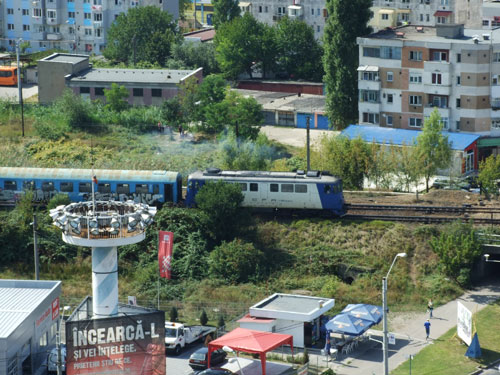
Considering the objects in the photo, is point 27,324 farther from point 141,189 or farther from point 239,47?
point 239,47

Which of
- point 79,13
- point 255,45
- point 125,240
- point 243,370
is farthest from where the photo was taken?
point 79,13

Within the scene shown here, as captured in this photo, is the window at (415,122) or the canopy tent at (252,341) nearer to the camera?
the canopy tent at (252,341)

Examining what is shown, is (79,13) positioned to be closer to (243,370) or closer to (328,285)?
(328,285)

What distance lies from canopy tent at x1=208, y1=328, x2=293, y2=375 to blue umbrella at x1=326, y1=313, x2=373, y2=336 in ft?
9.56

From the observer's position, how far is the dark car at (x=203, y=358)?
5978 centimetres

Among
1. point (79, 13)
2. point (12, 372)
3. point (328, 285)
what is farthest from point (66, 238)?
point (79, 13)

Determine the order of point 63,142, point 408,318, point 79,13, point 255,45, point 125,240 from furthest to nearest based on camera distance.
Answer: point 79,13 < point 255,45 < point 63,142 < point 408,318 < point 125,240

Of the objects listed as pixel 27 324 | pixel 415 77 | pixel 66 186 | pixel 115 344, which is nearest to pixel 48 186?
pixel 66 186

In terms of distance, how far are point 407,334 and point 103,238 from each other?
68.3ft

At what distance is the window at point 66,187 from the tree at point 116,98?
28313mm

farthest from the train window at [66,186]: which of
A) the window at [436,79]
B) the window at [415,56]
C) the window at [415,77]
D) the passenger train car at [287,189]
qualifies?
the window at [436,79]

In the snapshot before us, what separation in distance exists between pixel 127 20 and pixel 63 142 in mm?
37675

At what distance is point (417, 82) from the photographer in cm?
9994

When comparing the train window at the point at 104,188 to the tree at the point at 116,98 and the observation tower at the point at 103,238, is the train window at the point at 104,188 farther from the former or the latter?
the tree at the point at 116,98
